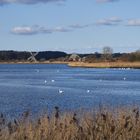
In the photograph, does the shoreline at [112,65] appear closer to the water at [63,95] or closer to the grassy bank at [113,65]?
the grassy bank at [113,65]

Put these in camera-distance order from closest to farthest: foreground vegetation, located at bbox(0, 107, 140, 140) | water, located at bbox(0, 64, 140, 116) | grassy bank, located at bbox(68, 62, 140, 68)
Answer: foreground vegetation, located at bbox(0, 107, 140, 140) < water, located at bbox(0, 64, 140, 116) < grassy bank, located at bbox(68, 62, 140, 68)

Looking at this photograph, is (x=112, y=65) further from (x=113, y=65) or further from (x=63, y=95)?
(x=63, y=95)

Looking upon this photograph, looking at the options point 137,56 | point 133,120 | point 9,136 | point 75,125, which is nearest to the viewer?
point 9,136

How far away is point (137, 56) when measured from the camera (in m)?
138

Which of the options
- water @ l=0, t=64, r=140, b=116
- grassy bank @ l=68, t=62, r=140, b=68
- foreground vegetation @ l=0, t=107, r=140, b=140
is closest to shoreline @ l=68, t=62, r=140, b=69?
grassy bank @ l=68, t=62, r=140, b=68

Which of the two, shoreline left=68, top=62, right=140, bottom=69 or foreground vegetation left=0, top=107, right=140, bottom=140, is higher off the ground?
foreground vegetation left=0, top=107, right=140, bottom=140

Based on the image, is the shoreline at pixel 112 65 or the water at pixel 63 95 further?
the shoreline at pixel 112 65

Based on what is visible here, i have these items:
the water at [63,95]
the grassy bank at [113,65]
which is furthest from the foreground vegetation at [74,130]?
the grassy bank at [113,65]

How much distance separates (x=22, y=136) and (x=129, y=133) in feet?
6.78

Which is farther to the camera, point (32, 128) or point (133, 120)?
point (133, 120)

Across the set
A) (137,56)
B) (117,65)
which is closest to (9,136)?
(137,56)

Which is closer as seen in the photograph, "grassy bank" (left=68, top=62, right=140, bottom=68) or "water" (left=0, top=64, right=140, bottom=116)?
"water" (left=0, top=64, right=140, bottom=116)

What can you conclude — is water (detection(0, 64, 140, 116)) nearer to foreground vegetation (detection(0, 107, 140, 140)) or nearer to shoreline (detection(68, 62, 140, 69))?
foreground vegetation (detection(0, 107, 140, 140))

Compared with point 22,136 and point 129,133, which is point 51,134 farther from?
point 129,133
